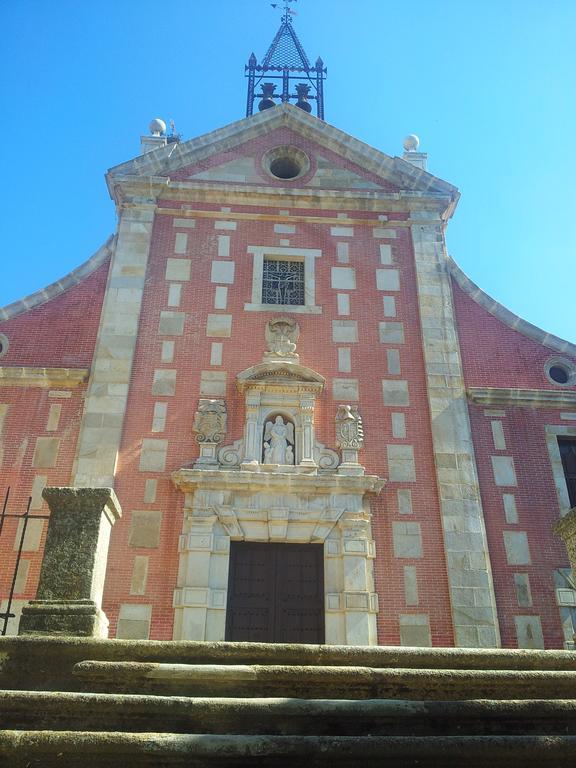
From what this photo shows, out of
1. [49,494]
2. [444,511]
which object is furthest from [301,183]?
[49,494]

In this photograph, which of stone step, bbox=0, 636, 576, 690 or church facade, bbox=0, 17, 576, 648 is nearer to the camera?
stone step, bbox=0, 636, 576, 690

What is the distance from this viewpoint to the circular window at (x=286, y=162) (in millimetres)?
13969

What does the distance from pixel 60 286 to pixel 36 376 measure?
75.2 inches

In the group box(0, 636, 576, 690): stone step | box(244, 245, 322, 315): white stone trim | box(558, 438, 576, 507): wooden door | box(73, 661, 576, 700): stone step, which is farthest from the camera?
box(244, 245, 322, 315): white stone trim

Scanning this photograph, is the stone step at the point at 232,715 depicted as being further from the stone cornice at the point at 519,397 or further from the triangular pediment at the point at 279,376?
the stone cornice at the point at 519,397

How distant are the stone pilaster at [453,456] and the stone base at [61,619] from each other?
5.95 meters

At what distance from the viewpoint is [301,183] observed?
45.0 ft

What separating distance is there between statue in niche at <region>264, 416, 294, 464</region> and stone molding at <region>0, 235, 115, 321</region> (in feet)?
14.6

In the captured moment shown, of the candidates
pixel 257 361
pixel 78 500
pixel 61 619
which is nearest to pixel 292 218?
pixel 257 361

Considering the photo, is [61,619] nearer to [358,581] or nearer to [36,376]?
[358,581]

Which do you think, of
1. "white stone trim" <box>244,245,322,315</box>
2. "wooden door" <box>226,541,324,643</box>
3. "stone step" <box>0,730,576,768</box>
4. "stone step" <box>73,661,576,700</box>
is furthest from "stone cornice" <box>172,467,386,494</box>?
"stone step" <box>0,730,576,768</box>

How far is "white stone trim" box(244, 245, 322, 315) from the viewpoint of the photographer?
12227 millimetres

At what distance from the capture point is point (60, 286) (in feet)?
40.1

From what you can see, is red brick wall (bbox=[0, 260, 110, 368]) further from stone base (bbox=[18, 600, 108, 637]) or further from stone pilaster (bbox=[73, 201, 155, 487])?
stone base (bbox=[18, 600, 108, 637])
